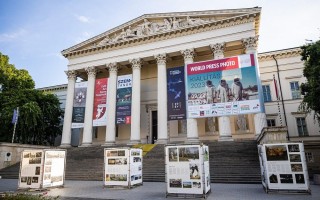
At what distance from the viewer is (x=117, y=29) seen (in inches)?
1059

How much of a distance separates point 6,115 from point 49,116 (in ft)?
17.2

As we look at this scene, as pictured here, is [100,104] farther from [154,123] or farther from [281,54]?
[281,54]

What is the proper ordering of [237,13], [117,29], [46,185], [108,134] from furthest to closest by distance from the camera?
1. [117,29]
2. [108,134]
3. [237,13]
4. [46,185]

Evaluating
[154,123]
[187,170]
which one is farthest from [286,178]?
[154,123]

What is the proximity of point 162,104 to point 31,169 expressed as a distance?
13.7m

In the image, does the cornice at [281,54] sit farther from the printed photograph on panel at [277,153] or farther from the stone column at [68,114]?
the stone column at [68,114]

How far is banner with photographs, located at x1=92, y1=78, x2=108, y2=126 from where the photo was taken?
23797 mm

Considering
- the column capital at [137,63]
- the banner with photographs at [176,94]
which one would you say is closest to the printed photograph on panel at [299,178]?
the banner with photographs at [176,94]

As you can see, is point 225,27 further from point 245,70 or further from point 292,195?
point 292,195

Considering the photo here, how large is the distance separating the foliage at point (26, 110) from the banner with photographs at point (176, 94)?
16.0 m

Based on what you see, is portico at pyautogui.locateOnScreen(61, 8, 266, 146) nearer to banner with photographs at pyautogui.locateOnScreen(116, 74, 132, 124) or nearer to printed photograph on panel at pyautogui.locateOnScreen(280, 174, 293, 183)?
banner with photographs at pyautogui.locateOnScreen(116, 74, 132, 124)

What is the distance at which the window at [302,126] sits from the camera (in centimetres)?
2421

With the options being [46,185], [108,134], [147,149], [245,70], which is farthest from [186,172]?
[108,134]

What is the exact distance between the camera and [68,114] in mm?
26281
